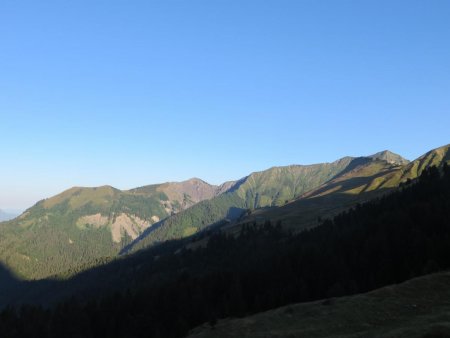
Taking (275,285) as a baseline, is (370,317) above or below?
above

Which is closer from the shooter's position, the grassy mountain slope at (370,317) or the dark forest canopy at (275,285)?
the grassy mountain slope at (370,317)

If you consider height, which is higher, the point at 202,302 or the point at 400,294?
the point at 400,294

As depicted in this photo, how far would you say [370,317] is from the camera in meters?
51.9

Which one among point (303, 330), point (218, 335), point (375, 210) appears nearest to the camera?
point (303, 330)

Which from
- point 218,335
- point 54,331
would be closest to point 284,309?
point 218,335

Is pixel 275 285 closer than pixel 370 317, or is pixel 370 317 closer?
pixel 370 317

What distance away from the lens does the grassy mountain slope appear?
4347cm

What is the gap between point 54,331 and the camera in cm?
12069

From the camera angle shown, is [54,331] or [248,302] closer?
[248,302]

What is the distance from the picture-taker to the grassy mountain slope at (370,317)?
43.5 metres

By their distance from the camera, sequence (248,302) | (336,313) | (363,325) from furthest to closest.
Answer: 1. (248,302)
2. (336,313)
3. (363,325)

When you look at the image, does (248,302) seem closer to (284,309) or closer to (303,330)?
(284,309)

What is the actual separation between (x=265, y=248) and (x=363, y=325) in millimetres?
150944

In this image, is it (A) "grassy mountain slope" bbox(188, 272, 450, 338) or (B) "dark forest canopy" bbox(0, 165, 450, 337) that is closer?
(A) "grassy mountain slope" bbox(188, 272, 450, 338)
